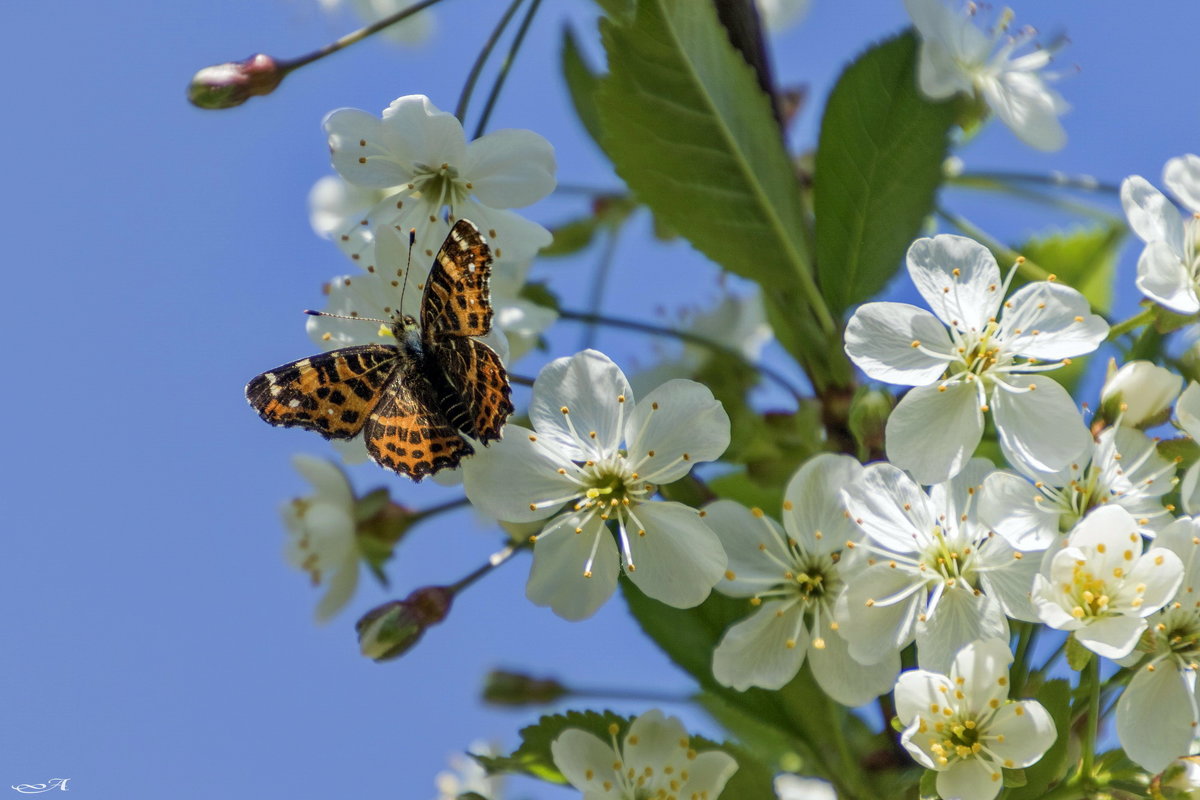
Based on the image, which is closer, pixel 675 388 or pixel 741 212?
pixel 675 388

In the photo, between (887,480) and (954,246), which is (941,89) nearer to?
(954,246)

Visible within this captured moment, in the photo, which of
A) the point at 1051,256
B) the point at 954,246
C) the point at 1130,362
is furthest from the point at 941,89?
the point at 1051,256

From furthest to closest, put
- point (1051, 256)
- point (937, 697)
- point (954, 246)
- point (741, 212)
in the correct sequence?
point (1051, 256) → point (741, 212) → point (954, 246) → point (937, 697)

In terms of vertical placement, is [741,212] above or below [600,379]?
above

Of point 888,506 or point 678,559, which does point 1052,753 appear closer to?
point 888,506

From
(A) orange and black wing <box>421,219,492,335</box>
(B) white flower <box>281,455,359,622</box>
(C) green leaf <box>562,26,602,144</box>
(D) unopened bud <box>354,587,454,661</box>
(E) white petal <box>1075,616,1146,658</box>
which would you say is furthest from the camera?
(C) green leaf <box>562,26,602,144</box>

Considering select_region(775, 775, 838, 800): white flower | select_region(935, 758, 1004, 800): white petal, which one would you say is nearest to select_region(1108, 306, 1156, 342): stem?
select_region(935, 758, 1004, 800): white petal

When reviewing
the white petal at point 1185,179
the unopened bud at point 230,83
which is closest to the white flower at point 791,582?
the white petal at point 1185,179

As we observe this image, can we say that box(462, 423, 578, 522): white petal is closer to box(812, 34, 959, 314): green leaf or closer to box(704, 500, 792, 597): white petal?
box(704, 500, 792, 597): white petal
